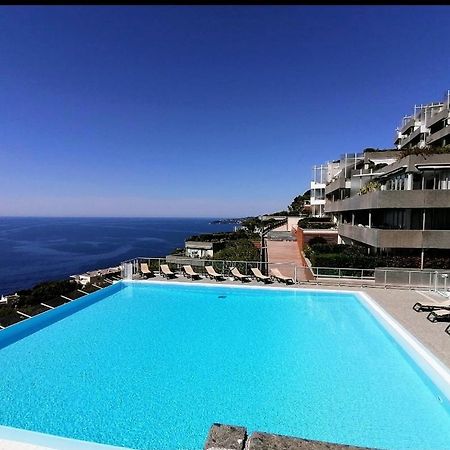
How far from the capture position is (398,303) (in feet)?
43.0

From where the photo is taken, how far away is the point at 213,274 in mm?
17781

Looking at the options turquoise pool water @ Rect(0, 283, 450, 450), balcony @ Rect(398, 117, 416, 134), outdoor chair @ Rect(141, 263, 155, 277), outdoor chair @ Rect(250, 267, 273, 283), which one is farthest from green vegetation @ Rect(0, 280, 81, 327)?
balcony @ Rect(398, 117, 416, 134)

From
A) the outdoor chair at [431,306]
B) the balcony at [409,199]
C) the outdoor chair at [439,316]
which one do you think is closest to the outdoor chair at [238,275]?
the outdoor chair at [431,306]

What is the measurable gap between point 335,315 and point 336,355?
3686 millimetres

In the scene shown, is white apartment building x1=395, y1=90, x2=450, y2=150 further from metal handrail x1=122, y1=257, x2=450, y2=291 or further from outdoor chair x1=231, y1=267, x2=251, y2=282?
outdoor chair x1=231, y1=267, x2=251, y2=282

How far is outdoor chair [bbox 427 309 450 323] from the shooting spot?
10703 mm

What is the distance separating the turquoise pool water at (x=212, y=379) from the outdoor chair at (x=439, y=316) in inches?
65.6

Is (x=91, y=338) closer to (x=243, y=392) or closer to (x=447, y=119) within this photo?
(x=243, y=392)

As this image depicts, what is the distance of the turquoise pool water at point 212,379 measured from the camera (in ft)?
21.0

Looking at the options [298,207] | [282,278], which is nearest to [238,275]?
[282,278]

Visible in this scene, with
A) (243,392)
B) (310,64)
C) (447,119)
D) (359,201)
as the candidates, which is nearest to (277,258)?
(359,201)

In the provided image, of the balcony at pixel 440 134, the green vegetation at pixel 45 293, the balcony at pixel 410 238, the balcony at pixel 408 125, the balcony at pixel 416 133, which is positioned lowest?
the green vegetation at pixel 45 293

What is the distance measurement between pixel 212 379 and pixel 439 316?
304 inches

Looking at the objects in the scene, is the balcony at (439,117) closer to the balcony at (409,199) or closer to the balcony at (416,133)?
the balcony at (416,133)
